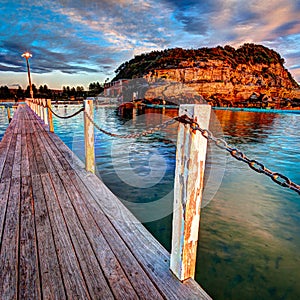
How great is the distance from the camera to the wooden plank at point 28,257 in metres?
1.39

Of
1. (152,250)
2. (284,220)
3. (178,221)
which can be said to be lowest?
(284,220)

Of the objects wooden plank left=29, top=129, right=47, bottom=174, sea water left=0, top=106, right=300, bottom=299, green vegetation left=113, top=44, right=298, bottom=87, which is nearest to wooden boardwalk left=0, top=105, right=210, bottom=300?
wooden plank left=29, top=129, right=47, bottom=174

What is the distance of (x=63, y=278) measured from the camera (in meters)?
1.49

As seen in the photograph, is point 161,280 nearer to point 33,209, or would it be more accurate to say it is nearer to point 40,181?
point 33,209

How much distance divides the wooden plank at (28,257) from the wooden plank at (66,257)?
18 cm

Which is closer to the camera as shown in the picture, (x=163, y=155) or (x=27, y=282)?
(x=27, y=282)

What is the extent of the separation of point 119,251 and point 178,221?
27.5 inches

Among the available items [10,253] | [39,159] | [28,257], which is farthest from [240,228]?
[39,159]

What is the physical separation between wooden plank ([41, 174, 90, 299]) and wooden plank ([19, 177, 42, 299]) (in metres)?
0.18

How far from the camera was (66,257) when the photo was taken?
1.69 meters

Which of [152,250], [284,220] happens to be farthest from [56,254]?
[284,220]

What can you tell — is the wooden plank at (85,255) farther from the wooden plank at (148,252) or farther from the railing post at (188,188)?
the railing post at (188,188)

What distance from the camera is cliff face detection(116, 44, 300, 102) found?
263ft

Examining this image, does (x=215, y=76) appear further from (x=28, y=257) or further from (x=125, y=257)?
(x=28, y=257)
